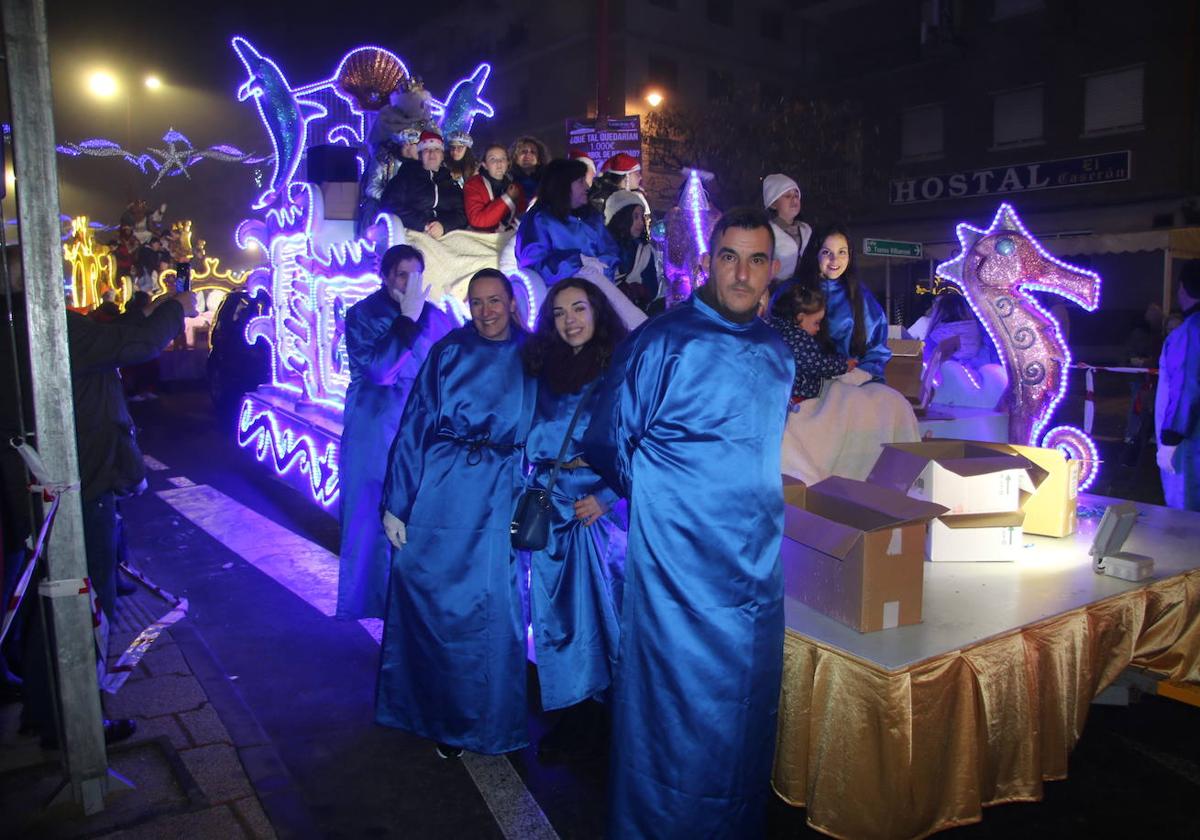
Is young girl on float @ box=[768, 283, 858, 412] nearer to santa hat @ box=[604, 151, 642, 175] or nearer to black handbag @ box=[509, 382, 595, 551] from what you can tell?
black handbag @ box=[509, 382, 595, 551]

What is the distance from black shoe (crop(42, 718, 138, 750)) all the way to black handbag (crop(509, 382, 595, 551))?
179 centimetres

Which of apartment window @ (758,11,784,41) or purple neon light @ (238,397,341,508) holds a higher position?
apartment window @ (758,11,784,41)

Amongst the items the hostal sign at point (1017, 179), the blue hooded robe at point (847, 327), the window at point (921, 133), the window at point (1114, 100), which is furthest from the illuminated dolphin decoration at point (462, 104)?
the window at point (921, 133)

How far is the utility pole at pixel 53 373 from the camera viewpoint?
2.86 m

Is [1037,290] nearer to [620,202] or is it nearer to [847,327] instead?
[847,327]

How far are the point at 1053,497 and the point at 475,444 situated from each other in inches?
106

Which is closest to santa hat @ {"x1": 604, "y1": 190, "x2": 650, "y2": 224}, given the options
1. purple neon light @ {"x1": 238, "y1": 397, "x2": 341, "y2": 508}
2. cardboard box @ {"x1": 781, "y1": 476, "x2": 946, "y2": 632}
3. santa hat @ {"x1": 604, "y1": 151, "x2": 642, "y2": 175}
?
santa hat @ {"x1": 604, "y1": 151, "x2": 642, "y2": 175}

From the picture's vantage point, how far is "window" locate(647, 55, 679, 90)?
2758cm

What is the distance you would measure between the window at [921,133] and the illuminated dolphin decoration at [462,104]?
1916 cm

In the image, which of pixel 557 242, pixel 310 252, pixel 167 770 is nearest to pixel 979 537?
pixel 557 242

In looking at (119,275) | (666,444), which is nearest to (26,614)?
(666,444)

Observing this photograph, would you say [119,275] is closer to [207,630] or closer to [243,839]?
[207,630]

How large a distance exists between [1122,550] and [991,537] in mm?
589

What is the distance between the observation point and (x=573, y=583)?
11.6 ft
